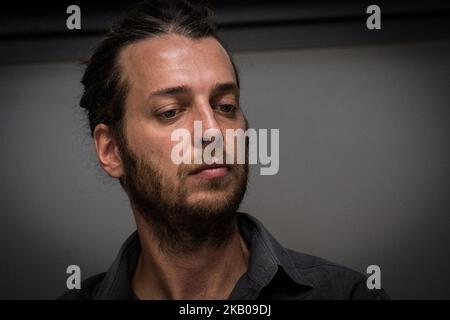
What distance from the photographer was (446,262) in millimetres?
1388

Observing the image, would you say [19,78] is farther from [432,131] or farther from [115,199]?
[432,131]

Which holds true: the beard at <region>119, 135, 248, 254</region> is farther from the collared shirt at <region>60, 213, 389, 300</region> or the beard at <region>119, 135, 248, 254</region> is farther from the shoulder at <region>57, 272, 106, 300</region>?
the shoulder at <region>57, 272, 106, 300</region>

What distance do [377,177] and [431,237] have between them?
207mm

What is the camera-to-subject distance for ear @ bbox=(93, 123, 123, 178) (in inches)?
51.3

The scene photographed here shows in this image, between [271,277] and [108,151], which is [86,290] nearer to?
[108,151]

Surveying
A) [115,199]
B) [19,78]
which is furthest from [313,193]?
[19,78]

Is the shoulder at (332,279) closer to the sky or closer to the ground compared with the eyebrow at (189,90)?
closer to the ground

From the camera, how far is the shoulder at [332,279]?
4.06ft

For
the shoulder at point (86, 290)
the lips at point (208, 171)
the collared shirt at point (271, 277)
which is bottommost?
the shoulder at point (86, 290)

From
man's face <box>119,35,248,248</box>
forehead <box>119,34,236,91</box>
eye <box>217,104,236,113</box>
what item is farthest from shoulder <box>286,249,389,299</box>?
forehead <box>119,34,236,91</box>

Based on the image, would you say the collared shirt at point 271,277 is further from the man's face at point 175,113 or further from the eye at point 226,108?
the eye at point 226,108

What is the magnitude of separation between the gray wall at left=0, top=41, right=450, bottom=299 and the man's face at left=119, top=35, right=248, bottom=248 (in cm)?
25

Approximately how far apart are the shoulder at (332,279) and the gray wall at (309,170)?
0.10 m

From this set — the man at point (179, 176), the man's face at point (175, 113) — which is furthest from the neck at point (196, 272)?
the man's face at point (175, 113)
